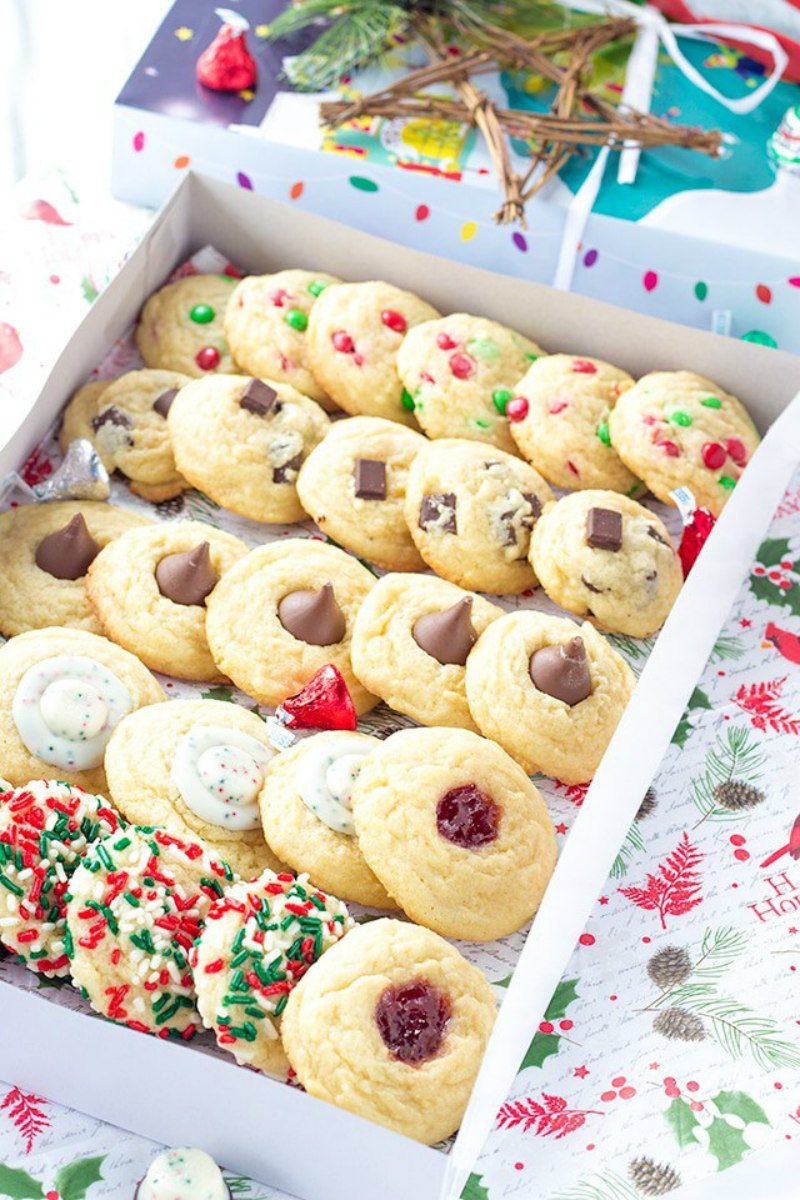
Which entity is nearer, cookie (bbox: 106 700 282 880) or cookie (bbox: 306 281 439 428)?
cookie (bbox: 106 700 282 880)

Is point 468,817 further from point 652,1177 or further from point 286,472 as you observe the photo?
point 286,472

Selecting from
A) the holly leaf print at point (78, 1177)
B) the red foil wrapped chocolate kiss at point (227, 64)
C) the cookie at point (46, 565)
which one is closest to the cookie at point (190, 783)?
the cookie at point (46, 565)

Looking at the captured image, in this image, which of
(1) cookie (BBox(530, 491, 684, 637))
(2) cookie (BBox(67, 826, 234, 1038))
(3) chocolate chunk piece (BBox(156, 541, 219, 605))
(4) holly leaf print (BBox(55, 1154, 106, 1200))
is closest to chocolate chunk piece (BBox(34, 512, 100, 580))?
(3) chocolate chunk piece (BBox(156, 541, 219, 605))

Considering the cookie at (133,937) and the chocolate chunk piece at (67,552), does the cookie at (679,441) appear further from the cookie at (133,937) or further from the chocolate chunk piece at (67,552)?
the cookie at (133,937)

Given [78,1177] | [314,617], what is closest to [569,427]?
[314,617]

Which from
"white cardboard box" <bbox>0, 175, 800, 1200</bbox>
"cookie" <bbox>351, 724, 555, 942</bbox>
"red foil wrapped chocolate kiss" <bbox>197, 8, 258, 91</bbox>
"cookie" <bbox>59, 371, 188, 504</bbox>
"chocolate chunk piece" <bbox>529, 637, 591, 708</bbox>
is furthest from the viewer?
"red foil wrapped chocolate kiss" <bbox>197, 8, 258, 91</bbox>

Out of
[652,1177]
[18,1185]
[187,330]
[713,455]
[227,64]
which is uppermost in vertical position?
[227,64]

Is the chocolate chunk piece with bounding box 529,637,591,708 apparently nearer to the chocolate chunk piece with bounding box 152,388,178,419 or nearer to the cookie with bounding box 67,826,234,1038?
the cookie with bounding box 67,826,234,1038

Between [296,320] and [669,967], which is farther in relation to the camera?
[296,320]
